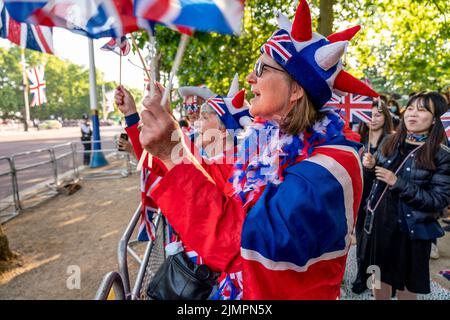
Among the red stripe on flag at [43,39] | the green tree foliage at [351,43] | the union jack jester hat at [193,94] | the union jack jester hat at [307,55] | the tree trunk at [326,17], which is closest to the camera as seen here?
the union jack jester hat at [307,55]

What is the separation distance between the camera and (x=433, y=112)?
109 inches

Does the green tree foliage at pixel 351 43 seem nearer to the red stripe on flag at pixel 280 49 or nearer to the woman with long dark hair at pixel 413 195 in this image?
the woman with long dark hair at pixel 413 195

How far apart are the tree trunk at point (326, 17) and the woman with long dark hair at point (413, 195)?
1.65 m

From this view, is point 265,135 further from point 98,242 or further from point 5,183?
point 5,183

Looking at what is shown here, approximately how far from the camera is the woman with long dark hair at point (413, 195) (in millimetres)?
2703

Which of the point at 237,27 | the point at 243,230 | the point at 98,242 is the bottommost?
the point at 98,242

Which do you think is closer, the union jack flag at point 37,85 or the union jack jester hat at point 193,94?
the union jack jester hat at point 193,94

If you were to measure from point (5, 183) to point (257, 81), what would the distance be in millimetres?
8087

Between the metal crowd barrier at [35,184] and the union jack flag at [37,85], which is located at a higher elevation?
the union jack flag at [37,85]

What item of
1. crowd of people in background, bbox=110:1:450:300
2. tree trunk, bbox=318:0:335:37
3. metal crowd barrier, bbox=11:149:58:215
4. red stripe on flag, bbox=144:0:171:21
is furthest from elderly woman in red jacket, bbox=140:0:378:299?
metal crowd barrier, bbox=11:149:58:215

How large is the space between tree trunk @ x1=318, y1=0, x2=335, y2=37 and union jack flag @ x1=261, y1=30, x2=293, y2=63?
9.98 feet

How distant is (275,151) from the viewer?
4.60 ft

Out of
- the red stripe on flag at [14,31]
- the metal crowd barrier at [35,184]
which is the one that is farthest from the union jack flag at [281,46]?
the metal crowd barrier at [35,184]
